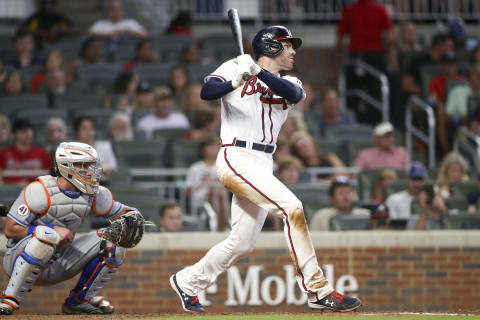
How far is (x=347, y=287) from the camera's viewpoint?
31.2 feet

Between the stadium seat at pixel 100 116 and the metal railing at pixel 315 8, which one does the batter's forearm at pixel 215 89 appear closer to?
the stadium seat at pixel 100 116

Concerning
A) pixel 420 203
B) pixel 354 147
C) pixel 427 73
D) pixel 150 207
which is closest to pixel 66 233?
pixel 150 207

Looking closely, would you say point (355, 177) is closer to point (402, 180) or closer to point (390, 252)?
point (402, 180)

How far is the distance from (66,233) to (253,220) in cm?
128

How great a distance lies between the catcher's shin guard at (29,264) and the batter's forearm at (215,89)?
142cm

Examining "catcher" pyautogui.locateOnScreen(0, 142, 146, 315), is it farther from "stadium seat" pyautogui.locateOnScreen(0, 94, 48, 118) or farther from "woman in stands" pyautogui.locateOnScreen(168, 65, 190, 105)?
"woman in stands" pyautogui.locateOnScreen(168, 65, 190, 105)

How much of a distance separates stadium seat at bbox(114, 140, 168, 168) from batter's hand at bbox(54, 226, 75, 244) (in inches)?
164

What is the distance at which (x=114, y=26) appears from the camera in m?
14.2

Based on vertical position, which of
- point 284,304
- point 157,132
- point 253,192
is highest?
point 253,192

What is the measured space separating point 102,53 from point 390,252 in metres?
5.91

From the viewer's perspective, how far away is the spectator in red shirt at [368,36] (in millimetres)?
13953

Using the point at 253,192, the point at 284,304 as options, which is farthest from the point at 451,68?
the point at 253,192

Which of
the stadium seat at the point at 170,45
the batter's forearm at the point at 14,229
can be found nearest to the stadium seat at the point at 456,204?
the batter's forearm at the point at 14,229

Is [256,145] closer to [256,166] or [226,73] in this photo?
[256,166]
